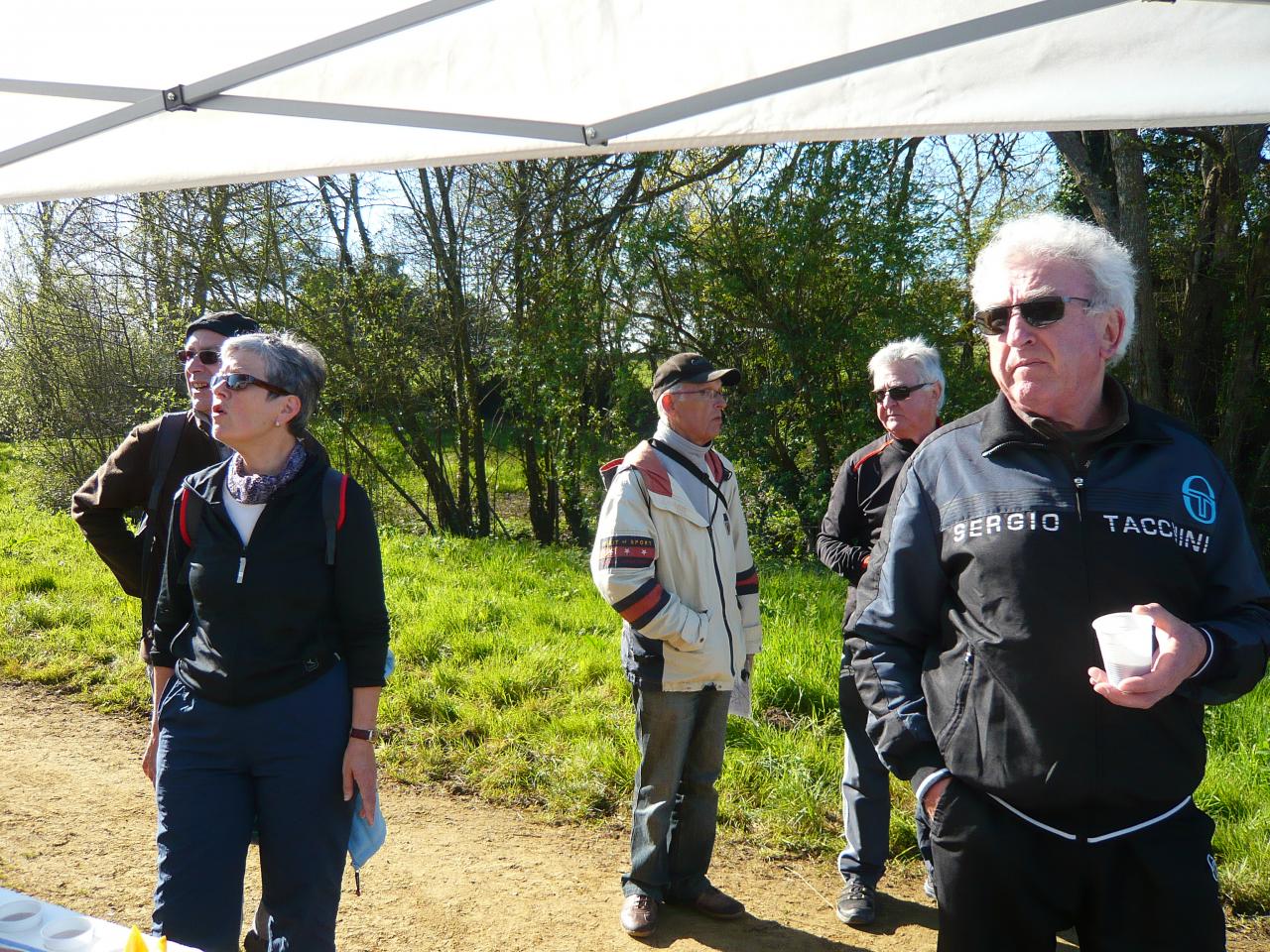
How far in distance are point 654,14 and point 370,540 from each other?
5.34 feet

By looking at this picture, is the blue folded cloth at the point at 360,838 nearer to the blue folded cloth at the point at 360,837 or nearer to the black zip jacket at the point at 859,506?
the blue folded cloth at the point at 360,837

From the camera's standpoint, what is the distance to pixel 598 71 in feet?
8.33

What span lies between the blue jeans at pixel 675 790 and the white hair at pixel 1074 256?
79.9 inches

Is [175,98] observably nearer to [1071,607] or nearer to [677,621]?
[677,621]

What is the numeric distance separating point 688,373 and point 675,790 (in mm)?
1598

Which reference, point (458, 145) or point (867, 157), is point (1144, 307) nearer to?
point (867, 157)

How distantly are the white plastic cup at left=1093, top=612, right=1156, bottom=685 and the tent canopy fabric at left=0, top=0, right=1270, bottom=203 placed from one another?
1.38 meters

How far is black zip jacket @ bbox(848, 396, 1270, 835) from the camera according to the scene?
1.93m

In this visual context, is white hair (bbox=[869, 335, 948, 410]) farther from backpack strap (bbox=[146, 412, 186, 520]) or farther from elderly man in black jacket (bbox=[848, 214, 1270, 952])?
backpack strap (bbox=[146, 412, 186, 520])

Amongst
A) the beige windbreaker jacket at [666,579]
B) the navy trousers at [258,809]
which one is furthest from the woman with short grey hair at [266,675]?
the beige windbreaker jacket at [666,579]

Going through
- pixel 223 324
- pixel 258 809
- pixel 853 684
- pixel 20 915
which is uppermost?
pixel 223 324

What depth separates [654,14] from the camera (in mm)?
2379

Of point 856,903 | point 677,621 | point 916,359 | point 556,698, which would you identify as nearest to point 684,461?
point 677,621

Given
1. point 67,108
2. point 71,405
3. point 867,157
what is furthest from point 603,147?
point 71,405
